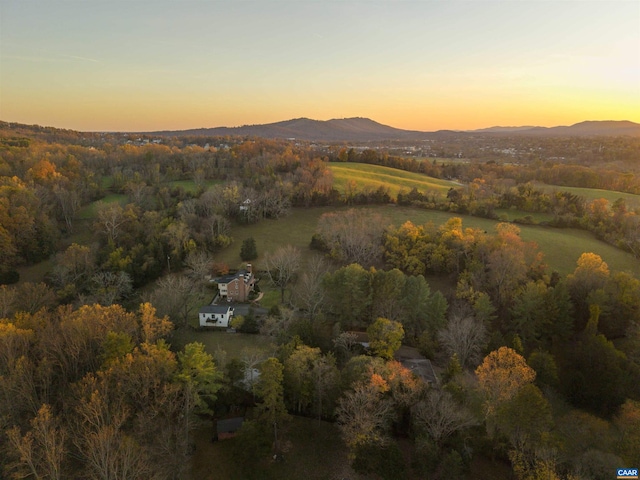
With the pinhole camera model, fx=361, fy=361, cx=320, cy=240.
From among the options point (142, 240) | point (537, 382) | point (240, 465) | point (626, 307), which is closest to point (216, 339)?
point (240, 465)

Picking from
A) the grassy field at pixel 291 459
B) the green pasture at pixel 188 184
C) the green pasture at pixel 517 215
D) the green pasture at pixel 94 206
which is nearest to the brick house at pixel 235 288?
the grassy field at pixel 291 459

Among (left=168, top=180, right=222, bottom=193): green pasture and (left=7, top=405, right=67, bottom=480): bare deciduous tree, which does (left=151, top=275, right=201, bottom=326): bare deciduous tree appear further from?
(left=168, top=180, right=222, bottom=193): green pasture

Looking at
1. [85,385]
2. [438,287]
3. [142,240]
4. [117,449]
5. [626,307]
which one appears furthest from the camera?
[142,240]

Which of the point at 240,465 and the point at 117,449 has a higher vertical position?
the point at 117,449

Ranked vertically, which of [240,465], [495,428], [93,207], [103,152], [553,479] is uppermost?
[103,152]

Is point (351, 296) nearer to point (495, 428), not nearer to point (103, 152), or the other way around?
point (495, 428)

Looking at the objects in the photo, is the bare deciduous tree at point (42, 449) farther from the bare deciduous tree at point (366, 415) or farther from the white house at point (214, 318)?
the white house at point (214, 318)
